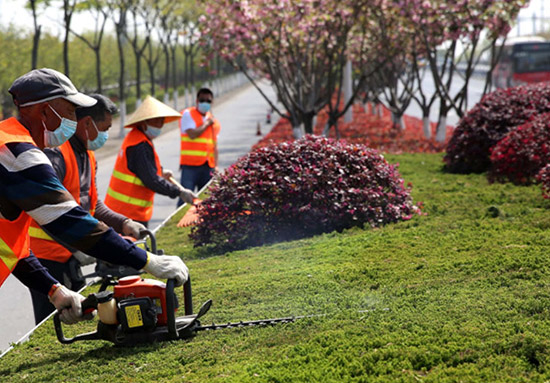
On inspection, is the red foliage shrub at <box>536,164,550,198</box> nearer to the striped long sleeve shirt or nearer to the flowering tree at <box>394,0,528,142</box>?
the striped long sleeve shirt

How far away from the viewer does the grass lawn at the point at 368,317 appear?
144 inches

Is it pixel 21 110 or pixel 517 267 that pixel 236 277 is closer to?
pixel 517 267

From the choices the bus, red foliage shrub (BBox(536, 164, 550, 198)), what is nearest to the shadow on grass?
red foliage shrub (BBox(536, 164, 550, 198))

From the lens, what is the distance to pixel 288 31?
1658cm

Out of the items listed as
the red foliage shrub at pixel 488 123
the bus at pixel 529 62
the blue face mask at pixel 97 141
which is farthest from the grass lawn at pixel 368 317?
the bus at pixel 529 62

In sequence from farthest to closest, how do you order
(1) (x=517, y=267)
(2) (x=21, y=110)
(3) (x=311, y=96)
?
(3) (x=311, y=96)
(1) (x=517, y=267)
(2) (x=21, y=110)

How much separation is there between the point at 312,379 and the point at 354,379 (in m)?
0.19

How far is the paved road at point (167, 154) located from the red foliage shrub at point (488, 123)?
193 inches

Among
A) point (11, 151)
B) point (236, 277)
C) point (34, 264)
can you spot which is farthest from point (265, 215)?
point (11, 151)

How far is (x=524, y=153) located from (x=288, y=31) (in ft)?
26.7

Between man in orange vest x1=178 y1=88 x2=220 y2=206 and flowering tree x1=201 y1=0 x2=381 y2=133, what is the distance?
5622 mm

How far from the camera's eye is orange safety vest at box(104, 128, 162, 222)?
6.66m

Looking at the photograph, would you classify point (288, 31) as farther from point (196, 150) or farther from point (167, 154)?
point (167, 154)

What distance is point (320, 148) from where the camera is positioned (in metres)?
8.38
